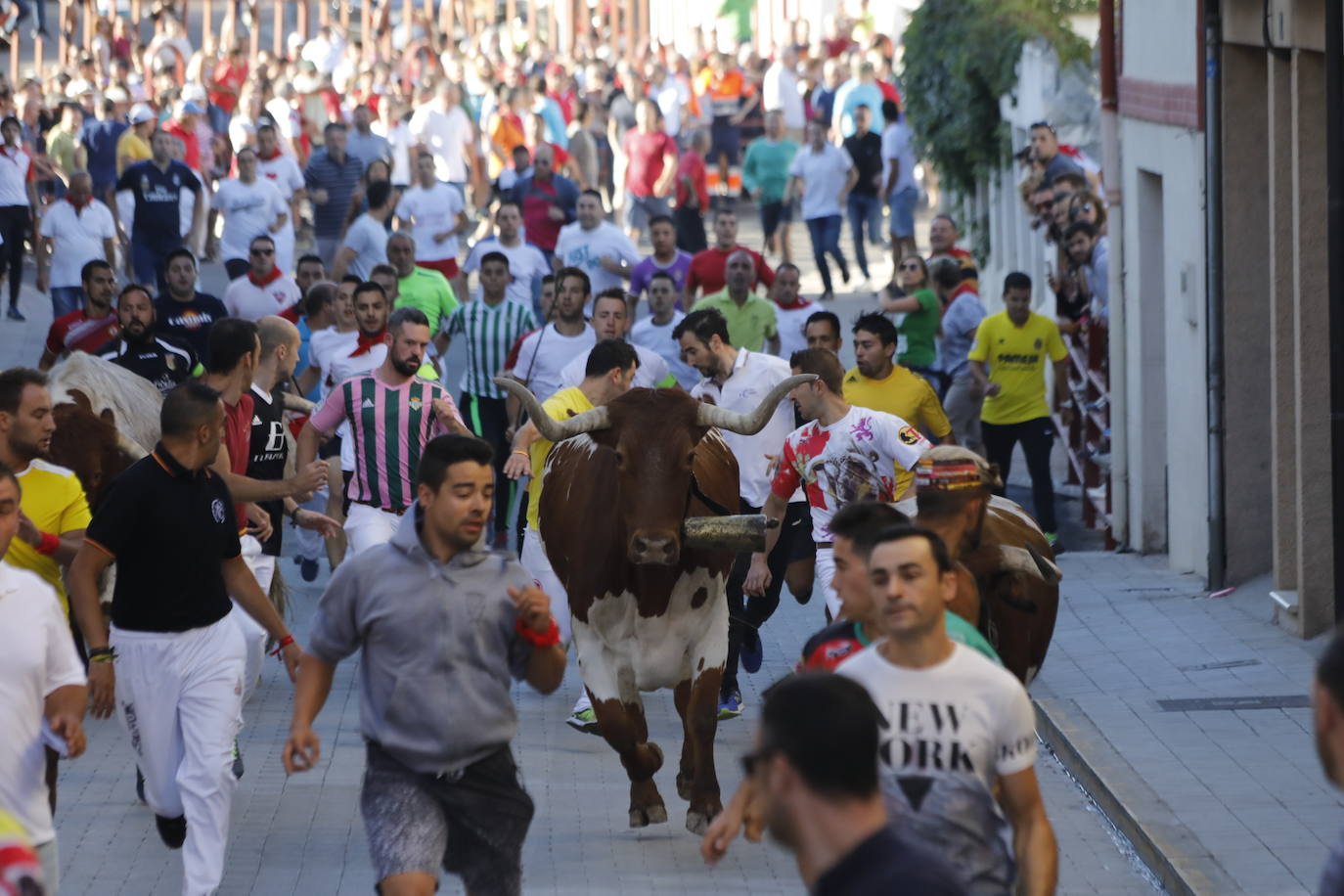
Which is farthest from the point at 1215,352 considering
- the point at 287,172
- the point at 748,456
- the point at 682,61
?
the point at 682,61

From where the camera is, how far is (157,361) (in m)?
13.3

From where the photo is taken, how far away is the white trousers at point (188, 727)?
25.1 ft

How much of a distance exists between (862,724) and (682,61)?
113ft

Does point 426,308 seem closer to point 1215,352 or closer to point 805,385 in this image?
point 1215,352

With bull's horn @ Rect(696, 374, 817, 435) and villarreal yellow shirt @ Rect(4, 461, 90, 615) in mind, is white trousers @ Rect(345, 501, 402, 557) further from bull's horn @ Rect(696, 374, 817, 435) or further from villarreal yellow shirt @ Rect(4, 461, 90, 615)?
villarreal yellow shirt @ Rect(4, 461, 90, 615)

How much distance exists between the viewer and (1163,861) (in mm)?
8344

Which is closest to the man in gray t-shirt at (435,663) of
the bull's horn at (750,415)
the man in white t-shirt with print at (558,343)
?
the bull's horn at (750,415)

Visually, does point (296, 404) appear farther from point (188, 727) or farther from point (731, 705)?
point (188, 727)

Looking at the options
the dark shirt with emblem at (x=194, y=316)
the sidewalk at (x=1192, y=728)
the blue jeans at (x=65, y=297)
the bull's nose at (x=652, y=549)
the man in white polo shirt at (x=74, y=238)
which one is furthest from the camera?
the man in white polo shirt at (x=74, y=238)

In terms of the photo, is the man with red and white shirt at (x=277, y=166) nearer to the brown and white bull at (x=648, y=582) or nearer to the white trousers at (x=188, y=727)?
the brown and white bull at (x=648, y=582)

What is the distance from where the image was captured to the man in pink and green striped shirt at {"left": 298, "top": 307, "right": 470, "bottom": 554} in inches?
422

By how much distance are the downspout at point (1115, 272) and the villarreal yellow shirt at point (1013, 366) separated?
0.51 m

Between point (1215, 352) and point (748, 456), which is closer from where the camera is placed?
point (748, 456)

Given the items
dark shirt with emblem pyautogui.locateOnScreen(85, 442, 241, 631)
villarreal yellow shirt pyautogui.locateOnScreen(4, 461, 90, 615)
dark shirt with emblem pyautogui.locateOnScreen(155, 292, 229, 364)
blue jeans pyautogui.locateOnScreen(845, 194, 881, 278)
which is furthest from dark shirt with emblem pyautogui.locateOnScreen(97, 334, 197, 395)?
blue jeans pyautogui.locateOnScreen(845, 194, 881, 278)
